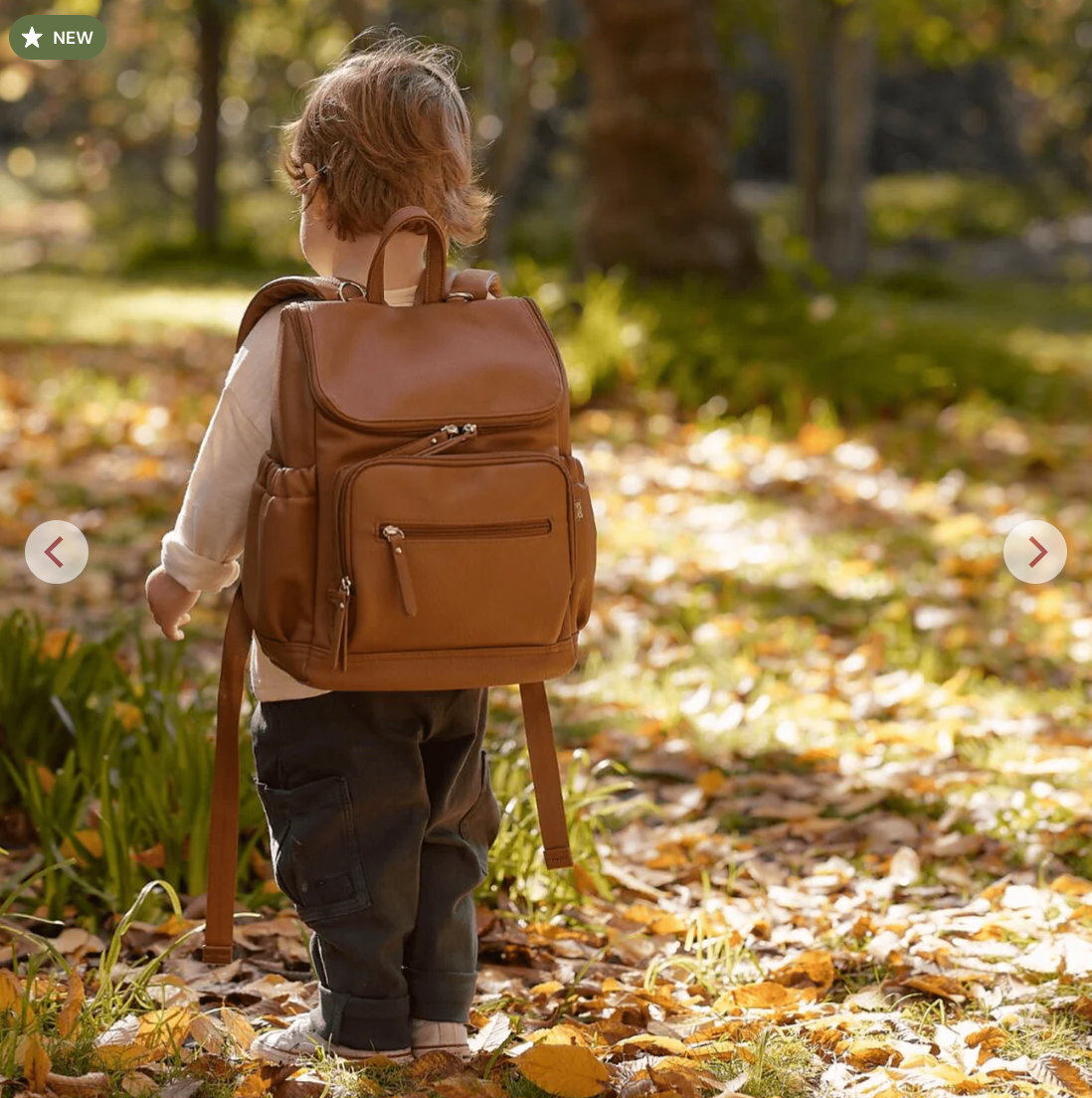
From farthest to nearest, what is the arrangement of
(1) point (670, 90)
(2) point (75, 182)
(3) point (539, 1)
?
(2) point (75, 182) → (3) point (539, 1) → (1) point (670, 90)

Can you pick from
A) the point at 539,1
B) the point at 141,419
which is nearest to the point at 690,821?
the point at 141,419

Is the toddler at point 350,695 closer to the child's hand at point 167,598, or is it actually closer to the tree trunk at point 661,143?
the child's hand at point 167,598

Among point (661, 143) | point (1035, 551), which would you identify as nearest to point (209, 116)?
point (661, 143)

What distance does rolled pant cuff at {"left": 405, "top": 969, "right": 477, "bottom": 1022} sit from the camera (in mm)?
2273

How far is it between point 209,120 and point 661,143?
1017 cm

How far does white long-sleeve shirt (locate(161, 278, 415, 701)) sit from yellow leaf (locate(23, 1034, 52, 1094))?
560mm

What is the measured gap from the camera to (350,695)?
2131mm

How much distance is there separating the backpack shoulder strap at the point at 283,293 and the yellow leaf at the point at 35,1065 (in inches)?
39.2

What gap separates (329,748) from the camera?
212 cm

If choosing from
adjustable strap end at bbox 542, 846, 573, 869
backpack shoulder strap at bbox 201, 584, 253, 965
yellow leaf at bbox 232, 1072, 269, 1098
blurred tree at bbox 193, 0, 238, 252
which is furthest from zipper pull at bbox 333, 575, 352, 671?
blurred tree at bbox 193, 0, 238, 252

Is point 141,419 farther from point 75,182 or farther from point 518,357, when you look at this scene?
point 75,182

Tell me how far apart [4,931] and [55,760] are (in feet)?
1.91

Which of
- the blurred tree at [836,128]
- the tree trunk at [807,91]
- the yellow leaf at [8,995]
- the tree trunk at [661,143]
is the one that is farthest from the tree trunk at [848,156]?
the yellow leaf at [8,995]

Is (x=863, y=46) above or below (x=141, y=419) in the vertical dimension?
above
